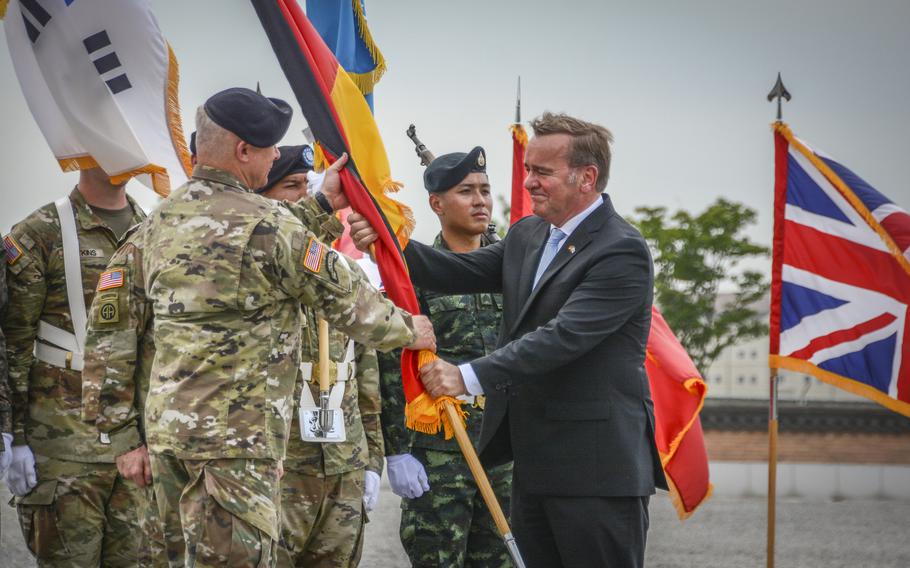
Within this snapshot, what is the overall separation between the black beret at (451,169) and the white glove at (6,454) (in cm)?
244

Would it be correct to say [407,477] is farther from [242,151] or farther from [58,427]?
[242,151]

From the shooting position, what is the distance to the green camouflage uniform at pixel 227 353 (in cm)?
396

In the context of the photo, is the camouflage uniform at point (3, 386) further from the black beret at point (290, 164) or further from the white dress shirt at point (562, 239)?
the white dress shirt at point (562, 239)

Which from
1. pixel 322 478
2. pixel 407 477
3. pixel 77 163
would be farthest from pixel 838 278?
pixel 77 163

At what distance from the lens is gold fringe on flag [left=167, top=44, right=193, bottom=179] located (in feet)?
18.8

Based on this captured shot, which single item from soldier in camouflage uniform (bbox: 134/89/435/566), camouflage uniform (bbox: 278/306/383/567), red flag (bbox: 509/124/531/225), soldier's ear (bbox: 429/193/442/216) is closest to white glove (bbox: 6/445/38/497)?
camouflage uniform (bbox: 278/306/383/567)

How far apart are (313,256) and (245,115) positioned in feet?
1.86

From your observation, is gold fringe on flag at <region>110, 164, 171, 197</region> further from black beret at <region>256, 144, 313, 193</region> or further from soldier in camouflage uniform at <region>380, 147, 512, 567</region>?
soldier in camouflage uniform at <region>380, 147, 512, 567</region>

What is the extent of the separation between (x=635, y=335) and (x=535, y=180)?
2.39 ft

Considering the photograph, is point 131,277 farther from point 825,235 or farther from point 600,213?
point 825,235

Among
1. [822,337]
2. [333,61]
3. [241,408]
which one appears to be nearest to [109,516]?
[241,408]

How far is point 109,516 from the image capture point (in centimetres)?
551

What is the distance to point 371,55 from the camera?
5711 mm

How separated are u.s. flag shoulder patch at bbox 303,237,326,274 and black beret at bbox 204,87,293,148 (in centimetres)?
44
